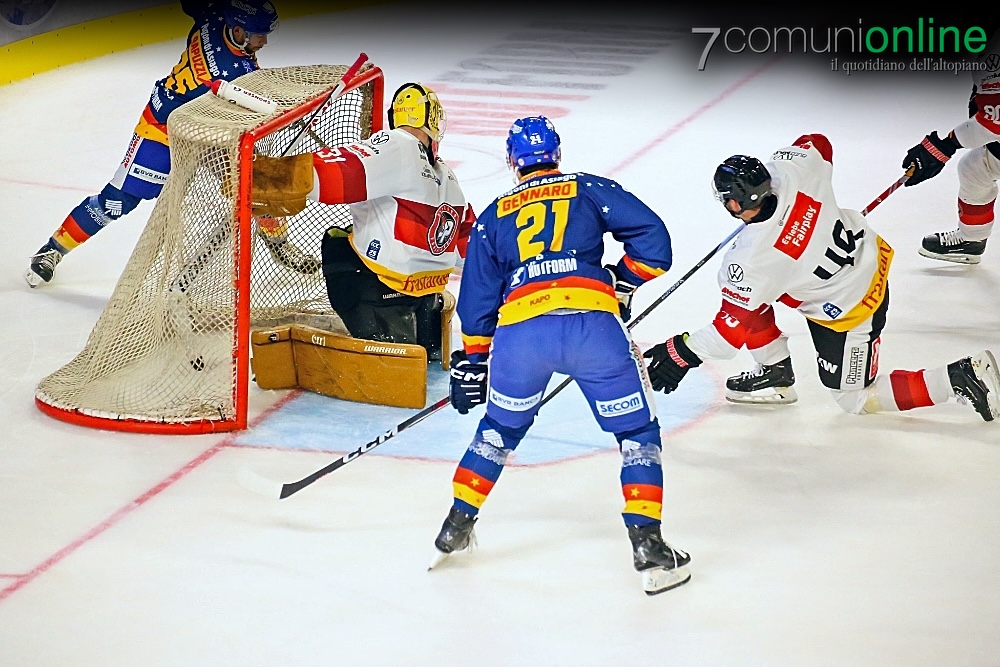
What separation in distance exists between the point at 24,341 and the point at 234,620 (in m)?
2.09

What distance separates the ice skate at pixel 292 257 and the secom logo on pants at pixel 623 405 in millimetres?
1760

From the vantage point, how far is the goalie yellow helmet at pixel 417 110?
160 inches

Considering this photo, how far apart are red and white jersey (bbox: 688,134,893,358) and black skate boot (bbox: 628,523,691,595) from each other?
93 cm

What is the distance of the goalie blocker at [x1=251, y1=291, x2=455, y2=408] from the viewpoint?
163 inches

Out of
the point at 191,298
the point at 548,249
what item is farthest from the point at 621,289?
the point at 191,298

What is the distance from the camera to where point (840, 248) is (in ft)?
12.6

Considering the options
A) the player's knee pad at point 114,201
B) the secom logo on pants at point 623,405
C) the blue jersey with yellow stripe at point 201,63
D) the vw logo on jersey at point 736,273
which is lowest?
the secom logo on pants at point 623,405

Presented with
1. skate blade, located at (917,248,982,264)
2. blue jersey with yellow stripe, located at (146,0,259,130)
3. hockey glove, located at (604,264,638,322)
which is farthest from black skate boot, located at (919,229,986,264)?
blue jersey with yellow stripe, located at (146,0,259,130)

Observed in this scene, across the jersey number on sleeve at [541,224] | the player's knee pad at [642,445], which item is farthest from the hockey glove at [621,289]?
the player's knee pad at [642,445]

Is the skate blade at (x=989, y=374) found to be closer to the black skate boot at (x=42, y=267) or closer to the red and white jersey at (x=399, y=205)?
the red and white jersey at (x=399, y=205)

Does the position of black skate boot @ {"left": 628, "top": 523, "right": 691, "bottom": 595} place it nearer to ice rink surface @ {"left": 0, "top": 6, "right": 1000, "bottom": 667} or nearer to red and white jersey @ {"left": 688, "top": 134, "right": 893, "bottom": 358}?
ice rink surface @ {"left": 0, "top": 6, "right": 1000, "bottom": 667}

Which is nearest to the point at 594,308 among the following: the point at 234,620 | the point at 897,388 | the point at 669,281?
the point at 234,620

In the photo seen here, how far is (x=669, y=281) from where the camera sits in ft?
18.0

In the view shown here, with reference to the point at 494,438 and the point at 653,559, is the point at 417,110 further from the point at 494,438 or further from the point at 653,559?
the point at 653,559
